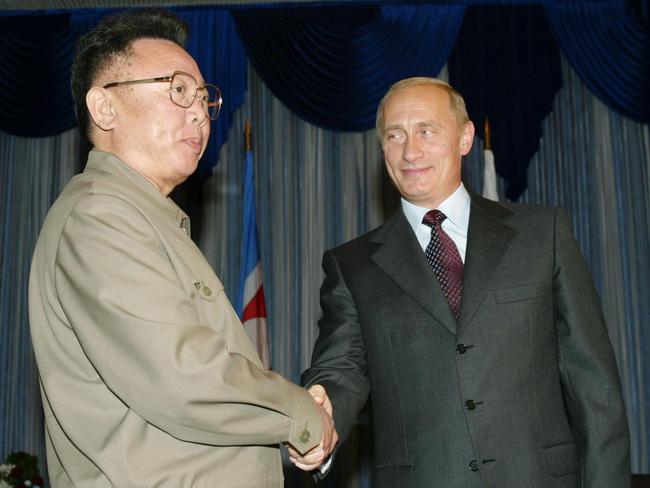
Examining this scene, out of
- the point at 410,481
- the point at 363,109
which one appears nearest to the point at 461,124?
the point at 410,481

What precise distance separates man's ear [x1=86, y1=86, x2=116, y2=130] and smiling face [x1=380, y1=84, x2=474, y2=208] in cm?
104

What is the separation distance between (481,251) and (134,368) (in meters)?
1.30

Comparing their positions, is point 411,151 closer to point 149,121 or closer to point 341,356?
point 341,356

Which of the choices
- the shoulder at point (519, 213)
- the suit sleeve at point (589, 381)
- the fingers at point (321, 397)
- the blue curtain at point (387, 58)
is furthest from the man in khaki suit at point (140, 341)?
the blue curtain at point (387, 58)

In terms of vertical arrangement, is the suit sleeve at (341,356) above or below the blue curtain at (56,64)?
below

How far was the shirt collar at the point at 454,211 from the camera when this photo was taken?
9.30 feet

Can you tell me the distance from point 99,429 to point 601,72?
19.3ft

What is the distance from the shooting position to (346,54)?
6.71 meters

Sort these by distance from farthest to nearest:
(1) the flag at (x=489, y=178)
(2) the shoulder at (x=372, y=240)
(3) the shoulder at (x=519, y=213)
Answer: (1) the flag at (x=489, y=178) < (2) the shoulder at (x=372, y=240) < (3) the shoulder at (x=519, y=213)

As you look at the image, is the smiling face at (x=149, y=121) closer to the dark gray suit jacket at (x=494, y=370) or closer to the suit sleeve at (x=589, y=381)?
A: the dark gray suit jacket at (x=494, y=370)

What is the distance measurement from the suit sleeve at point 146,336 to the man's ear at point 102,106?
0.33 m

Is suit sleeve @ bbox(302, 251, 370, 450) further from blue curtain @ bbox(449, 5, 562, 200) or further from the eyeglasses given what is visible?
blue curtain @ bbox(449, 5, 562, 200)

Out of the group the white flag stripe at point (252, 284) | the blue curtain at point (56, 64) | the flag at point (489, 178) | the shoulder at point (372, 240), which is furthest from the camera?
the blue curtain at point (56, 64)

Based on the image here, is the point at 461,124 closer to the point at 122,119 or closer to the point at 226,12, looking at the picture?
the point at 122,119
